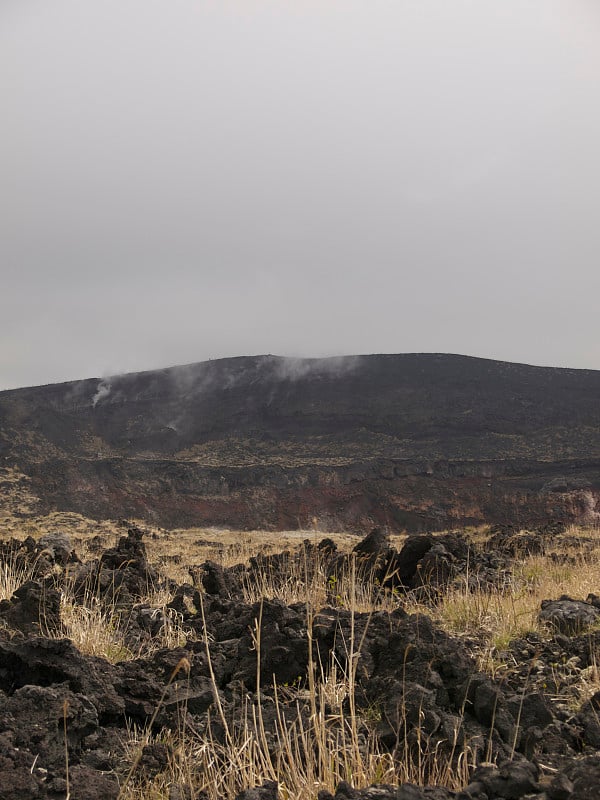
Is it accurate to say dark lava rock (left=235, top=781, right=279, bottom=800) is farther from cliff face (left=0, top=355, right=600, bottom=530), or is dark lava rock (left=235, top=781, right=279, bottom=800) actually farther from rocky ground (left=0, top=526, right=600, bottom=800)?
cliff face (left=0, top=355, right=600, bottom=530)

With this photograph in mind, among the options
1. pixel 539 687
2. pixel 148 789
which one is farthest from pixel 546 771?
pixel 148 789

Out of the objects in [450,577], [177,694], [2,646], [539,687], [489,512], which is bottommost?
[489,512]

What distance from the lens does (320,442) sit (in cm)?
5694

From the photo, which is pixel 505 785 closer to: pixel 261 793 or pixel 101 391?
pixel 261 793

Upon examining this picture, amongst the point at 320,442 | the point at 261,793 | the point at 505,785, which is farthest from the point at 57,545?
the point at 320,442

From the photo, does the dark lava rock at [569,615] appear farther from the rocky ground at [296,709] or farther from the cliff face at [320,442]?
the cliff face at [320,442]

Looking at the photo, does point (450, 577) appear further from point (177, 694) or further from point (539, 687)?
point (177, 694)

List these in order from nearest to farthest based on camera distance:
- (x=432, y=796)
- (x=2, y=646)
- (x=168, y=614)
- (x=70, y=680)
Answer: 1. (x=432, y=796)
2. (x=70, y=680)
3. (x=2, y=646)
4. (x=168, y=614)

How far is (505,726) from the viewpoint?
2816mm

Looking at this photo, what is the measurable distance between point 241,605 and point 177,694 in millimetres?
1792

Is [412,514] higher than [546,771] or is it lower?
lower

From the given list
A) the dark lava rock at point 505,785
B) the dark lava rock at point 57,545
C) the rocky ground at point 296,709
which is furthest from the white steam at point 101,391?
the dark lava rock at point 505,785

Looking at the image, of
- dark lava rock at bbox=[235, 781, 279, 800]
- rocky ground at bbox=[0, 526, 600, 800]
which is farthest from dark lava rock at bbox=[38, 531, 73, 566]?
dark lava rock at bbox=[235, 781, 279, 800]

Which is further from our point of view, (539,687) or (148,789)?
(539,687)
